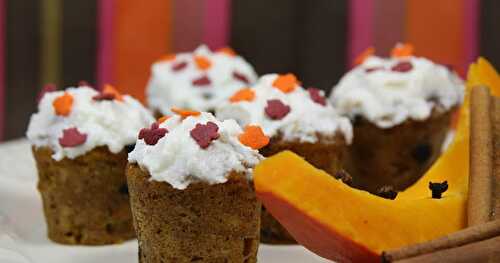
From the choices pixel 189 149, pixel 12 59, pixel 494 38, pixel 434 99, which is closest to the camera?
pixel 189 149

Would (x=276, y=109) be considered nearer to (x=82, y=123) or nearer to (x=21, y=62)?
(x=82, y=123)

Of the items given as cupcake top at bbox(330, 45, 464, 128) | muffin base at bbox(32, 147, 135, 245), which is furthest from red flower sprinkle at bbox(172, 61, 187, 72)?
muffin base at bbox(32, 147, 135, 245)

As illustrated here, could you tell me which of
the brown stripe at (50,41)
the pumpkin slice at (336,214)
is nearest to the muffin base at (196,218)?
the pumpkin slice at (336,214)

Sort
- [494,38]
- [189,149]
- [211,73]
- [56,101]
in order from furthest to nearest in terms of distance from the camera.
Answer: [494,38] → [211,73] → [56,101] → [189,149]

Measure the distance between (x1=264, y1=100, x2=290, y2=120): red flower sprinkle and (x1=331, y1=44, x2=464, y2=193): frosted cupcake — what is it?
382 millimetres

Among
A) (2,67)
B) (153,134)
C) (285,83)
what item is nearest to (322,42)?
(2,67)

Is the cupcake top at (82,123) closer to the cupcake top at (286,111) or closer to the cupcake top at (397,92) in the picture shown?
the cupcake top at (286,111)

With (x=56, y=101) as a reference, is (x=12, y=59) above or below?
below

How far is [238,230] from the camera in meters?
1.97

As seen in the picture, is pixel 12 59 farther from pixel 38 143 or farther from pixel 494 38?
pixel 494 38

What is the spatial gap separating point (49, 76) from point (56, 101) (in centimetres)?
176

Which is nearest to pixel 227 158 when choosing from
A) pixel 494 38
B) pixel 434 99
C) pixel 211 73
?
pixel 434 99

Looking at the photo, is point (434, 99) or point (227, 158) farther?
point (434, 99)

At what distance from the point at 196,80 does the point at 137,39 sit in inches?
43.1
